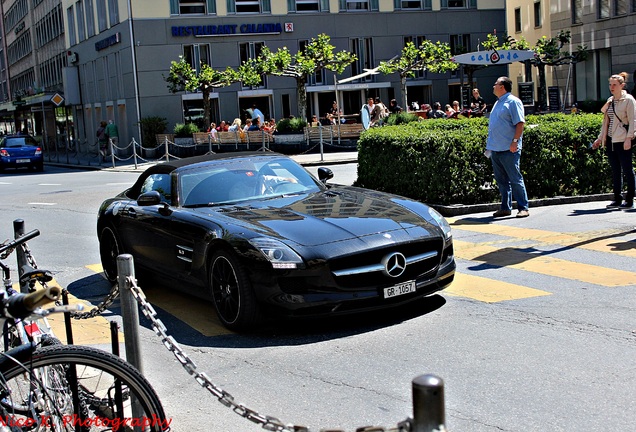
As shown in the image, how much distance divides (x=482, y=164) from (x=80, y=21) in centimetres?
4816

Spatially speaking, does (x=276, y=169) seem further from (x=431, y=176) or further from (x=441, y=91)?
(x=441, y=91)

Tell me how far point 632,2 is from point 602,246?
3233 centimetres

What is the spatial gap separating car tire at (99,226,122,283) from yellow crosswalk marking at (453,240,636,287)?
372 cm

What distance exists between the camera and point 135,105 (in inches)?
1841

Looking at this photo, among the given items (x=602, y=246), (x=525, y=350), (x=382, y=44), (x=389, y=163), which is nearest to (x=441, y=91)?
(x=382, y=44)

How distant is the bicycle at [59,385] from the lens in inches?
137

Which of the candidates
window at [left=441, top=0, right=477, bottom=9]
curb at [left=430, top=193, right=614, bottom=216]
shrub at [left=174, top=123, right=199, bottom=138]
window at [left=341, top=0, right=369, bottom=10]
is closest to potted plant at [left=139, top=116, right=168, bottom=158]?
shrub at [left=174, top=123, right=199, bottom=138]

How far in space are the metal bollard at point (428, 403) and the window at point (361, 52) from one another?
A: 158 feet

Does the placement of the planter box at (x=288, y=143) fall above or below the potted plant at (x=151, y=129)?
below

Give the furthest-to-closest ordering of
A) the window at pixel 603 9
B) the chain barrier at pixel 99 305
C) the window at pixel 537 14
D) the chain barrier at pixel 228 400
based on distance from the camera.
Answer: the window at pixel 537 14 → the window at pixel 603 9 → the chain barrier at pixel 99 305 → the chain barrier at pixel 228 400

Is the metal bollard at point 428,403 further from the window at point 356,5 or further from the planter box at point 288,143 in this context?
the window at point 356,5

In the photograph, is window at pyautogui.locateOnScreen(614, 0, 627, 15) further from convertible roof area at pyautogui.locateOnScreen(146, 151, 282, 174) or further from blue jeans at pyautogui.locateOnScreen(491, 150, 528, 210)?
convertible roof area at pyautogui.locateOnScreen(146, 151, 282, 174)

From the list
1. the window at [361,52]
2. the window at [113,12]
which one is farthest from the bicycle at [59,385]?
the window at [361,52]

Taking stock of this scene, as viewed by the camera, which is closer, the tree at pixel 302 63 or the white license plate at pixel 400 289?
the white license plate at pixel 400 289
